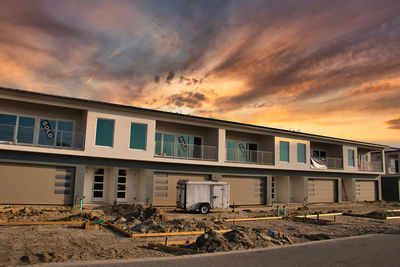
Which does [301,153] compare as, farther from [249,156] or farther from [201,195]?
[201,195]

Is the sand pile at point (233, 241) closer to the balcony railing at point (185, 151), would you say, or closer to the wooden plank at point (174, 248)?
the wooden plank at point (174, 248)

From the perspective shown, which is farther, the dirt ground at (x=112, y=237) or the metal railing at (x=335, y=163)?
the metal railing at (x=335, y=163)

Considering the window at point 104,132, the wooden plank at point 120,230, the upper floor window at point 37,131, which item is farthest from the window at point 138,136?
the wooden plank at point 120,230

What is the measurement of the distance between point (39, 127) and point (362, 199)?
3507 cm

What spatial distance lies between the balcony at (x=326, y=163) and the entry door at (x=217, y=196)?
14395 millimetres

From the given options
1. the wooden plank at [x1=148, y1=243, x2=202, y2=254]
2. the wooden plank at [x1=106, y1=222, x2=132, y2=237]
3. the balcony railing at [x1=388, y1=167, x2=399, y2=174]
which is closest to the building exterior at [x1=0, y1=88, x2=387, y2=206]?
the wooden plank at [x1=106, y1=222, x2=132, y2=237]

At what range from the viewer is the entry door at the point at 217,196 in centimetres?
2178

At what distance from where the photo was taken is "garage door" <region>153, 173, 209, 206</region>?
76.7ft

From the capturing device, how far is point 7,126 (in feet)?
63.8

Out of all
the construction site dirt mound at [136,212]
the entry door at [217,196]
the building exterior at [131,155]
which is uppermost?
Answer: the building exterior at [131,155]

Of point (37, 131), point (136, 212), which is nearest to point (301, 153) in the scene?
point (136, 212)

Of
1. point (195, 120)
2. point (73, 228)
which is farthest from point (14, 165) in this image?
point (195, 120)

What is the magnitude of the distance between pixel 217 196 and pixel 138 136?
6.70m

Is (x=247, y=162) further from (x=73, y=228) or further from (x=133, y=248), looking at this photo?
(x=133, y=248)
